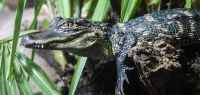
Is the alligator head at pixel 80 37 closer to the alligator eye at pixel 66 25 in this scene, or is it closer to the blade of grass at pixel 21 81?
the alligator eye at pixel 66 25

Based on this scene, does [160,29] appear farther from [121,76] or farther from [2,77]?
[2,77]

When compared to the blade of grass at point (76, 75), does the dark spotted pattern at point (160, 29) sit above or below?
above

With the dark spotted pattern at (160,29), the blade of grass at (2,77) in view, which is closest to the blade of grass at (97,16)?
the dark spotted pattern at (160,29)

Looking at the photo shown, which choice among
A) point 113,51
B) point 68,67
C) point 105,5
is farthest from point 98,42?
point 68,67

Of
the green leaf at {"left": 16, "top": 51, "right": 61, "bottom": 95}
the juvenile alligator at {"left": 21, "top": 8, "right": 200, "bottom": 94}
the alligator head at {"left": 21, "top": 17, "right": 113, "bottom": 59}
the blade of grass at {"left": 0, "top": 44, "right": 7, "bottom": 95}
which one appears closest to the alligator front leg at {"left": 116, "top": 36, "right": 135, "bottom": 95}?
the juvenile alligator at {"left": 21, "top": 8, "right": 200, "bottom": 94}

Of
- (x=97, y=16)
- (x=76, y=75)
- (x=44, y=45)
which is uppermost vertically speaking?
(x=97, y=16)

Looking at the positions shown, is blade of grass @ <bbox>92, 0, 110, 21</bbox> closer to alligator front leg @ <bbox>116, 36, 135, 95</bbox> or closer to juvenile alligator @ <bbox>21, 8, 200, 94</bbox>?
juvenile alligator @ <bbox>21, 8, 200, 94</bbox>

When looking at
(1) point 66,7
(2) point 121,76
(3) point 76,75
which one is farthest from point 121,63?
(1) point 66,7

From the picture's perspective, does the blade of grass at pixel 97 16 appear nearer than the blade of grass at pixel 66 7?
Yes
